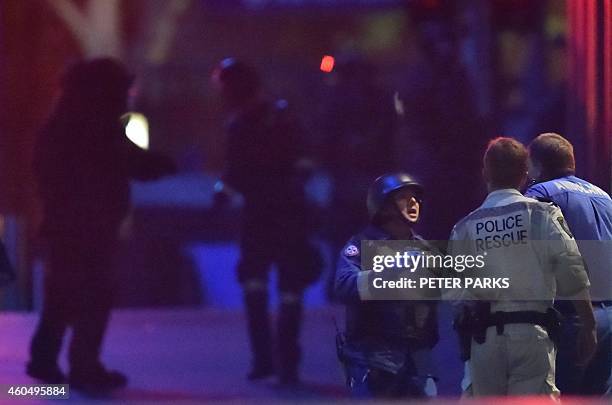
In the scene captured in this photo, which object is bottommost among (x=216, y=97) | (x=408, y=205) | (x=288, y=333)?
(x=288, y=333)

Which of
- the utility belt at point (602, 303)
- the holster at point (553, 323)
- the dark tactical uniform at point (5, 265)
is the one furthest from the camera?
the utility belt at point (602, 303)

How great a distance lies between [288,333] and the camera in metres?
4.74

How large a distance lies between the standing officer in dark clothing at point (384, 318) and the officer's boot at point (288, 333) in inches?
6.9

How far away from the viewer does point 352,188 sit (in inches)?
187

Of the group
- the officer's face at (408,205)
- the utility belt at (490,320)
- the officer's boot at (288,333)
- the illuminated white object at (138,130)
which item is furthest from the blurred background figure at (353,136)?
the illuminated white object at (138,130)

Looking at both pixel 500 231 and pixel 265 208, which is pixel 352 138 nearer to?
pixel 265 208

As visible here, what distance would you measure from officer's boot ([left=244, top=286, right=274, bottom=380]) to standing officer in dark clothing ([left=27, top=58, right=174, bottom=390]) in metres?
0.51

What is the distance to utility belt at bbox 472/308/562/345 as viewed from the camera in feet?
15.8

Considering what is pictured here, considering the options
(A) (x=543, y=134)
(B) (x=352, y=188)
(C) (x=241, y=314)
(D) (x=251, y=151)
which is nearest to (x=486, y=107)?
(A) (x=543, y=134)

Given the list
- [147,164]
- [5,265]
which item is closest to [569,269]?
[147,164]

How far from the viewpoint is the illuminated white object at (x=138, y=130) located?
15.3ft

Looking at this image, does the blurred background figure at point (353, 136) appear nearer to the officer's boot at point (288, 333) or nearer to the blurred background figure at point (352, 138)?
the blurred background figure at point (352, 138)

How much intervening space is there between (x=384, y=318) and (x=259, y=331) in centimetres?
50

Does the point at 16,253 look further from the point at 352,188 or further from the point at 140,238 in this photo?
the point at 352,188
